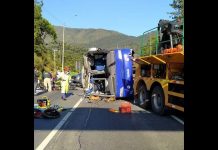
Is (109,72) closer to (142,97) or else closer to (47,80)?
(142,97)

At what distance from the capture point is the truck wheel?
15.5 m

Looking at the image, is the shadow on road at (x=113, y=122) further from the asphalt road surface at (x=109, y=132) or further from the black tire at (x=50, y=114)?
the black tire at (x=50, y=114)

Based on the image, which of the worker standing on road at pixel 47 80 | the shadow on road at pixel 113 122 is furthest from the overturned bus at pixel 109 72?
the worker standing on road at pixel 47 80

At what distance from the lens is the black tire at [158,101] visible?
13289mm

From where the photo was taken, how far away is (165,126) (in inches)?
435

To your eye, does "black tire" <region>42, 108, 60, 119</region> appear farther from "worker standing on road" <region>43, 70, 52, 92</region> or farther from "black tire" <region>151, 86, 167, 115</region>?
"worker standing on road" <region>43, 70, 52, 92</region>

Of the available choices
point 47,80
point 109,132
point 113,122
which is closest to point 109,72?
point 113,122

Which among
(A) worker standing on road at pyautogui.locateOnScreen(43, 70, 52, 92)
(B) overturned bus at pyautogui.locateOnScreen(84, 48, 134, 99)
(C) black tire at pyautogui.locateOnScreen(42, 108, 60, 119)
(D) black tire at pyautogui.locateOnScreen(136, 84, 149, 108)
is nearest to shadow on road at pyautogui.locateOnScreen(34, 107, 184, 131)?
(C) black tire at pyautogui.locateOnScreen(42, 108, 60, 119)

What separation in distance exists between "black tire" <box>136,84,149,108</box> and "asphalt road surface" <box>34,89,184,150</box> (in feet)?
4.39

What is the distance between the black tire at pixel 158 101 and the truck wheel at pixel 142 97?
1.05 m
